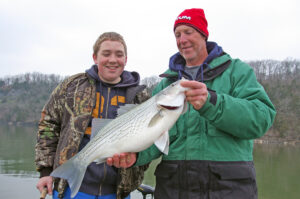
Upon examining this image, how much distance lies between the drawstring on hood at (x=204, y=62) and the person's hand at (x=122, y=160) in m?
1.32

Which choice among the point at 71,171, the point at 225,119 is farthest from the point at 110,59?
the point at 225,119

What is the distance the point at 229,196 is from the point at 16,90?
154571 mm

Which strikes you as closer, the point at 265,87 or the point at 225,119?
the point at 225,119

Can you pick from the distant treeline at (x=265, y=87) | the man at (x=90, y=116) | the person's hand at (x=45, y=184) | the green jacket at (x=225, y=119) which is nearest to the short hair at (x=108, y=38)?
the man at (x=90, y=116)

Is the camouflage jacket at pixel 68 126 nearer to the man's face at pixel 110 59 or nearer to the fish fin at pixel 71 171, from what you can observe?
the man's face at pixel 110 59

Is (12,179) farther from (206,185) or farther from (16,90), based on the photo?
(16,90)

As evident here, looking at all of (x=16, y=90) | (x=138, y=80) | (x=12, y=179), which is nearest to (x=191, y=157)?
(x=138, y=80)

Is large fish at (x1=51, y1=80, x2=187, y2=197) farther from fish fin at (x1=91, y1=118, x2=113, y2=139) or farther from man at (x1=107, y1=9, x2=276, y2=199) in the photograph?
man at (x1=107, y1=9, x2=276, y2=199)

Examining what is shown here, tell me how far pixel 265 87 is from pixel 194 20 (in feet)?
209

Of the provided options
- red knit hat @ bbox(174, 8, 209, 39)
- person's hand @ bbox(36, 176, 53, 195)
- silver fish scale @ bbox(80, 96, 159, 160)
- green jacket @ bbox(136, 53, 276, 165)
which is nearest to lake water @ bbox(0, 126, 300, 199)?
person's hand @ bbox(36, 176, 53, 195)

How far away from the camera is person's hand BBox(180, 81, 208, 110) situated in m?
2.60

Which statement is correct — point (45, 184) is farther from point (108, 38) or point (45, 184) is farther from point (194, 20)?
point (194, 20)

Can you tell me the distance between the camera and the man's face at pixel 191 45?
3590 millimetres

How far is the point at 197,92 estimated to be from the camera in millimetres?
2609
